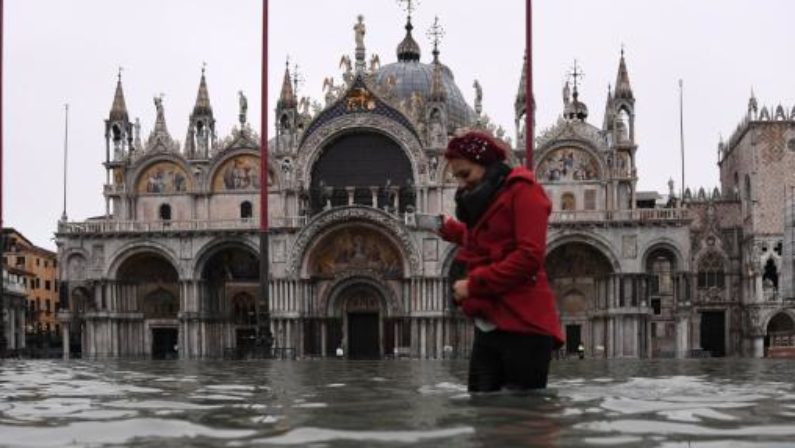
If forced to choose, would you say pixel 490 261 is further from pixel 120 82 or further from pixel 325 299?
pixel 120 82

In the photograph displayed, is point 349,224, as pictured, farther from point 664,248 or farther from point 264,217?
point 264,217

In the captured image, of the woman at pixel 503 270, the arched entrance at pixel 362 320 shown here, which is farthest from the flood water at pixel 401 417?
the arched entrance at pixel 362 320

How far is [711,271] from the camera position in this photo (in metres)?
65.8

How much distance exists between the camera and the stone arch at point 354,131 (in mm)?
55656

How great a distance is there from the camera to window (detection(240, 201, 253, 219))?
57816mm

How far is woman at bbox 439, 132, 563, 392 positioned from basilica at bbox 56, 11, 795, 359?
140 feet

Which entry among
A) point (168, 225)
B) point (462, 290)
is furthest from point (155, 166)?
point (462, 290)

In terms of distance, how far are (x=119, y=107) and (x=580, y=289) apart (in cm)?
2535

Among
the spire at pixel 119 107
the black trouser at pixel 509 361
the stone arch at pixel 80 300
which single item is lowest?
the stone arch at pixel 80 300

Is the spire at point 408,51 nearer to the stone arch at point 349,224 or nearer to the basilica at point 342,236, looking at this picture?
the basilica at point 342,236

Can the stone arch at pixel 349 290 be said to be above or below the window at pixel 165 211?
below

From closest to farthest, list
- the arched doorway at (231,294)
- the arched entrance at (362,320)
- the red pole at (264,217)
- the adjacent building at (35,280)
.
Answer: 1. the red pole at (264,217)
2. the arched entrance at (362,320)
3. the arched doorway at (231,294)
4. the adjacent building at (35,280)

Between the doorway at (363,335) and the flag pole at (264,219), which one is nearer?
the flag pole at (264,219)

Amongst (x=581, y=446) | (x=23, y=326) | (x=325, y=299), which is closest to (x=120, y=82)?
(x=325, y=299)
